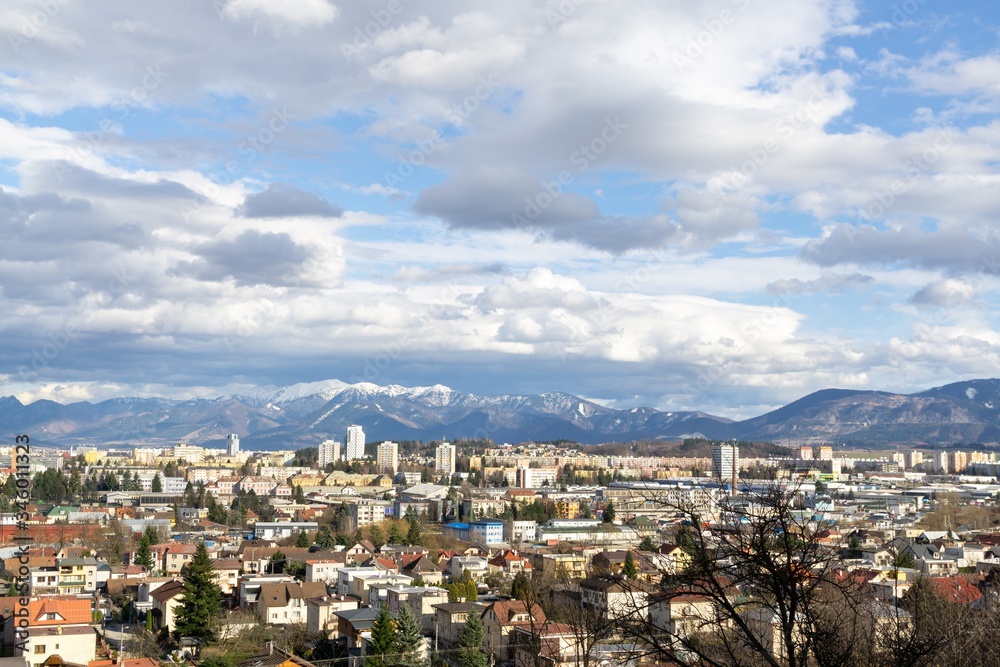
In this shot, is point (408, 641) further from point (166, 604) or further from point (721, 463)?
point (721, 463)

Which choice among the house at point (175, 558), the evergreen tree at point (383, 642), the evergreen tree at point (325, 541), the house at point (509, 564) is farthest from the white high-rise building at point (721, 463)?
the house at point (175, 558)

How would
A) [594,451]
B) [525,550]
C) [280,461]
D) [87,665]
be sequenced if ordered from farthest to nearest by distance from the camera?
[594,451] → [280,461] → [525,550] → [87,665]

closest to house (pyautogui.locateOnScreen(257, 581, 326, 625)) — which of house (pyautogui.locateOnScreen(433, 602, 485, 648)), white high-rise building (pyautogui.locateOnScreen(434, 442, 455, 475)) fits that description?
house (pyautogui.locateOnScreen(433, 602, 485, 648))

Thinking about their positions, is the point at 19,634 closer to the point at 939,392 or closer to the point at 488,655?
the point at 488,655

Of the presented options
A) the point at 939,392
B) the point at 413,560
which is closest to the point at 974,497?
the point at 413,560

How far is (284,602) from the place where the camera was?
1616 cm

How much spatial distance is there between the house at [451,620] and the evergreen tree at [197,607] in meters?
3.60

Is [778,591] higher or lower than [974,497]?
higher

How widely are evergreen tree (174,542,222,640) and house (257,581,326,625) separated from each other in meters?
1.18

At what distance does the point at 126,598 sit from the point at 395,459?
5500 cm

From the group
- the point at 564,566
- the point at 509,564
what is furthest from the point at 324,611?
the point at 564,566

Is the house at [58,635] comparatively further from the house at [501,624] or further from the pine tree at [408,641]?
the house at [501,624]

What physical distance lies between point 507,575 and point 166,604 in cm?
729

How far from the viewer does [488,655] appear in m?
12.5
